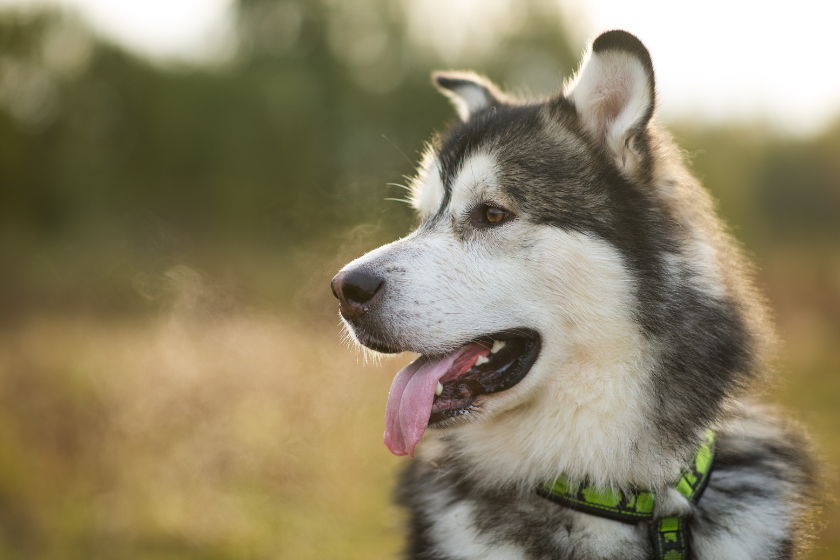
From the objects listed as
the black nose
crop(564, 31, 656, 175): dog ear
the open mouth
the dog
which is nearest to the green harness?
the dog

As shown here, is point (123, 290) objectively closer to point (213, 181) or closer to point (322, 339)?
point (322, 339)

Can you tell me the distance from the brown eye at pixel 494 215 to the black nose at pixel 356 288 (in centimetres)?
64

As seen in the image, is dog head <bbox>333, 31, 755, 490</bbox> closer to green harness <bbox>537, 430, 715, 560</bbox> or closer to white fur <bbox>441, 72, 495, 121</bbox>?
green harness <bbox>537, 430, 715, 560</bbox>

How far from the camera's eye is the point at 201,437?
5.82 meters

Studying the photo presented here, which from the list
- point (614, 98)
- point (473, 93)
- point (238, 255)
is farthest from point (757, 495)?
point (238, 255)

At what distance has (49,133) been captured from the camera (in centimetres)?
1633

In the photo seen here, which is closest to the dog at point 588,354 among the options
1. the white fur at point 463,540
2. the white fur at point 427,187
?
the white fur at point 463,540

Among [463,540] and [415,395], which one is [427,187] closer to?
[415,395]

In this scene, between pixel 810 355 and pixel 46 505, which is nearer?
pixel 46 505

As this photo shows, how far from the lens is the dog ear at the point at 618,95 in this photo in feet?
7.92

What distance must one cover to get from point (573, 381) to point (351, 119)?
718 inches

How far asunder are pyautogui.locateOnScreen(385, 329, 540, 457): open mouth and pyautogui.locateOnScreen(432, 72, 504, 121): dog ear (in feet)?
5.56

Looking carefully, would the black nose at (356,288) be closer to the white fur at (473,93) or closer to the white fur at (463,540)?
the white fur at (463,540)

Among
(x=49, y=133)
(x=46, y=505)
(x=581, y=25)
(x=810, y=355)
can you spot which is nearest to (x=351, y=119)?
(x=49, y=133)
